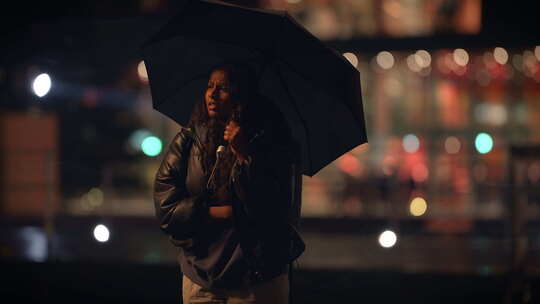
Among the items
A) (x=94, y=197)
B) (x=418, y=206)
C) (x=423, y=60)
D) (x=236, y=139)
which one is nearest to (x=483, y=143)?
(x=418, y=206)

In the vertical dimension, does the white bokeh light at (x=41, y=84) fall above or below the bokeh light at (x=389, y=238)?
above

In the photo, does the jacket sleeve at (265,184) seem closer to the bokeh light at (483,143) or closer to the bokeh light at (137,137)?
the bokeh light at (483,143)

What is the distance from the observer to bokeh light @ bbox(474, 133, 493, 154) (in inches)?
571

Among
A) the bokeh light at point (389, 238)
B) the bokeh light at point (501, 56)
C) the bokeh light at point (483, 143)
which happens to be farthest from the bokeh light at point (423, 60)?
the bokeh light at point (389, 238)

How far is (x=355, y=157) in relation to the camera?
15984 millimetres

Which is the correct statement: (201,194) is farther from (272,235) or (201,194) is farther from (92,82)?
(92,82)

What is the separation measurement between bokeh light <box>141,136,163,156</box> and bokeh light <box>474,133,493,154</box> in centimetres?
641

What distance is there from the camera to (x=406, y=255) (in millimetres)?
9016

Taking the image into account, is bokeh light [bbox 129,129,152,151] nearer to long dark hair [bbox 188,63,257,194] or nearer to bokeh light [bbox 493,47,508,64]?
bokeh light [bbox 493,47,508,64]

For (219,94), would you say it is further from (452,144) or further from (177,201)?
(452,144)

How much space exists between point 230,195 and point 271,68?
826 mm

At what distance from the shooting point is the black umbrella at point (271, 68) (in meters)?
3.50

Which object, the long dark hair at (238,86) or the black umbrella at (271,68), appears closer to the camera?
the long dark hair at (238,86)

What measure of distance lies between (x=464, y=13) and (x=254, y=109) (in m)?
11.1
